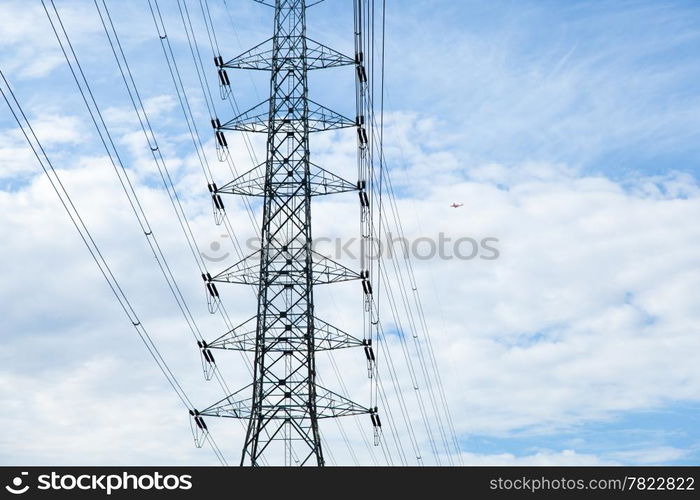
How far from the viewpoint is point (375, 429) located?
159 ft

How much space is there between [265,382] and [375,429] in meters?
5.87

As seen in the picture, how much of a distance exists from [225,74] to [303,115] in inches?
189

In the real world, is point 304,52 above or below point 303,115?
above

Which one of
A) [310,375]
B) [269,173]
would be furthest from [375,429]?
[269,173]

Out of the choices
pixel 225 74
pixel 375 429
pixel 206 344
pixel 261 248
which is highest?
pixel 225 74

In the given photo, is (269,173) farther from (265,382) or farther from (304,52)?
(265,382)
